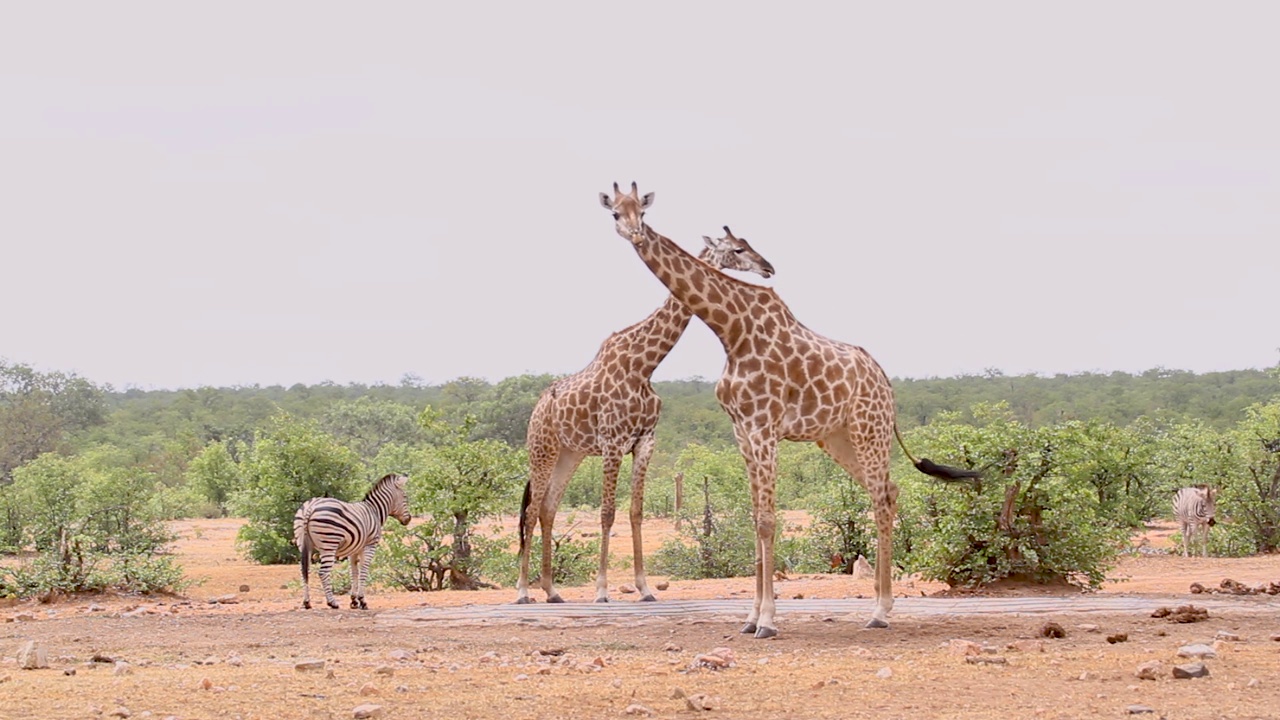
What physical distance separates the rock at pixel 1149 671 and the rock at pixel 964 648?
1117mm

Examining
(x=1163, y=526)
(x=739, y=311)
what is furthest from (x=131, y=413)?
(x=739, y=311)

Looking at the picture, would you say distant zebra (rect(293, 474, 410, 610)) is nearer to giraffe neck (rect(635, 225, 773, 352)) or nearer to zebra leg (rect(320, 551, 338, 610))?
zebra leg (rect(320, 551, 338, 610))

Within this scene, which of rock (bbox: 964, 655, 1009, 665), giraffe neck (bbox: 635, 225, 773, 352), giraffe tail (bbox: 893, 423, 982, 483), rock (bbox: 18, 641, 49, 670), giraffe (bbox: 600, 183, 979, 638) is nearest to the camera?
rock (bbox: 964, 655, 1009, 665)

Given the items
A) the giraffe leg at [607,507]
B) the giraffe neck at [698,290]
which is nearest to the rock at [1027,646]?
the giraffe neck at [698,290]

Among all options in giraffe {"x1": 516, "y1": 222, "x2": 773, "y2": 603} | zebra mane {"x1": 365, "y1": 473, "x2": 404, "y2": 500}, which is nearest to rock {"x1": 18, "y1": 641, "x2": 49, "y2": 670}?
giraffe {"x1": 516, "y1": 222, "x2": 773, "y2": 603}

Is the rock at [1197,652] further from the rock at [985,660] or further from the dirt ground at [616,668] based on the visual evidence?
the rock at [985,660]

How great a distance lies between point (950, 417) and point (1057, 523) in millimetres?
2877

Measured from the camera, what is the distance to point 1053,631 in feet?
29.7

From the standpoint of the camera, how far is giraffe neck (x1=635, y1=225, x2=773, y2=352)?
1035 centimetres

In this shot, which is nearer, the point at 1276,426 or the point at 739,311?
the point at 739,311

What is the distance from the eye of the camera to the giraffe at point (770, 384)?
10008 mm

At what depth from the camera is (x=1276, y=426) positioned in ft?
70.2

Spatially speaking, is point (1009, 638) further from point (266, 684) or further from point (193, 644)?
point (193, 644)

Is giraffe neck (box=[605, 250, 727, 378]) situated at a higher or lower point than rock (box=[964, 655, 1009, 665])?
higher
